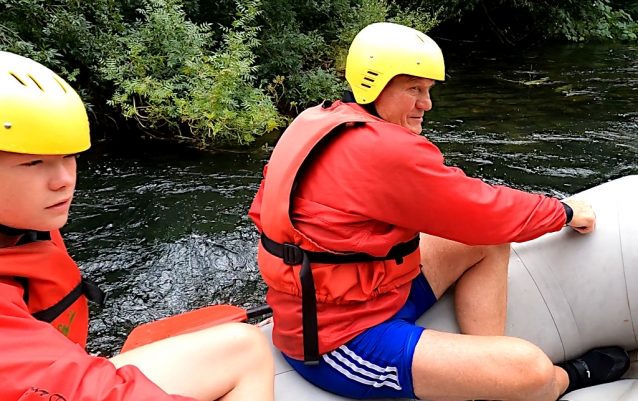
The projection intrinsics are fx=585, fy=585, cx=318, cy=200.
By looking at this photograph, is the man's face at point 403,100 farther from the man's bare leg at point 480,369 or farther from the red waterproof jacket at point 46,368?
the red waterproof jacket at point 46,368

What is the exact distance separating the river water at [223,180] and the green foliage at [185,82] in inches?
13.6

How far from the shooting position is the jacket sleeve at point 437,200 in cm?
183

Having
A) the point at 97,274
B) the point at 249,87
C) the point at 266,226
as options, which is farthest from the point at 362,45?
the point at 249,87

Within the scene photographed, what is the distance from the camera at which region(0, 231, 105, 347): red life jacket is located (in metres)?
1.46

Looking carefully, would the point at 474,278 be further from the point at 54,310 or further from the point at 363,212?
the point at 54,310

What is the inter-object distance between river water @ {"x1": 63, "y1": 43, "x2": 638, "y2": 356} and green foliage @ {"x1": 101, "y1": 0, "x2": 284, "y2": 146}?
0.35 m

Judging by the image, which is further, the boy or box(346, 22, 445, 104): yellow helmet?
box(346, 22, 445, 104): yellow helmet

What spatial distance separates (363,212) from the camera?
1848 mm

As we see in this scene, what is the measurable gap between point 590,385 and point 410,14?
9608mm

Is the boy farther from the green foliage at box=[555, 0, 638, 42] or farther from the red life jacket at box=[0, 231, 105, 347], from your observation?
the green foliage at box=[555, 0, 638, 42]

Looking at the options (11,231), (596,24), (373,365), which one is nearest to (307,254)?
(373,365)

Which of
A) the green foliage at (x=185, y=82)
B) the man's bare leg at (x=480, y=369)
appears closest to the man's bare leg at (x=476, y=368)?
the man's bare leg at (x=480, y=369)

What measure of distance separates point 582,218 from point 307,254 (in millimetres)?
1177

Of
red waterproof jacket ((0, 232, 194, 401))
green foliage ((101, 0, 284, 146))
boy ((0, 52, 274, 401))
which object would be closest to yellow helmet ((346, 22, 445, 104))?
boy ((0, 52, 274, 401))
